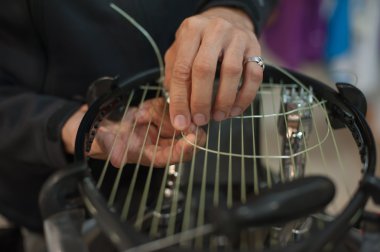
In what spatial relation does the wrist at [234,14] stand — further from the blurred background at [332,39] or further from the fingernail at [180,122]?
the blurred background at [332,39]

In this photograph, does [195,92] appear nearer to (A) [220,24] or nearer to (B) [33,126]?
(A) [220,24]

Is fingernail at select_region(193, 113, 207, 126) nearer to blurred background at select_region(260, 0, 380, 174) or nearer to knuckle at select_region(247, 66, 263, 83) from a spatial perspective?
knuckle at select_region(247, 66, 263, 83)

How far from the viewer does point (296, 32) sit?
1.35m

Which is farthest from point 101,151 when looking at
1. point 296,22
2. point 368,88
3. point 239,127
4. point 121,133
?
point 368,88

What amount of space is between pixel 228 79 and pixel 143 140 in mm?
105

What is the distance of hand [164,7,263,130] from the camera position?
1.45 feet

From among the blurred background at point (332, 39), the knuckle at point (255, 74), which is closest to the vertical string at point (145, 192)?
the knuckle at point (255, 74)

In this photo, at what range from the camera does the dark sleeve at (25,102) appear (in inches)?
→ 22.5

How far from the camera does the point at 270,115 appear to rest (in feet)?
1.63

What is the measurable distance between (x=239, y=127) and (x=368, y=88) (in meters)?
1.06

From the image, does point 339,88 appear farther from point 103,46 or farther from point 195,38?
point 103,46

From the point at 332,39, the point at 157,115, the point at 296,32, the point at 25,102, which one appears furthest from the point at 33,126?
the point at 332,39

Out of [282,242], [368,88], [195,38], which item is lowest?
[368,88]

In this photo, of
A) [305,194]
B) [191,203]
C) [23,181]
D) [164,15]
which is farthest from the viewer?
[23,181]
